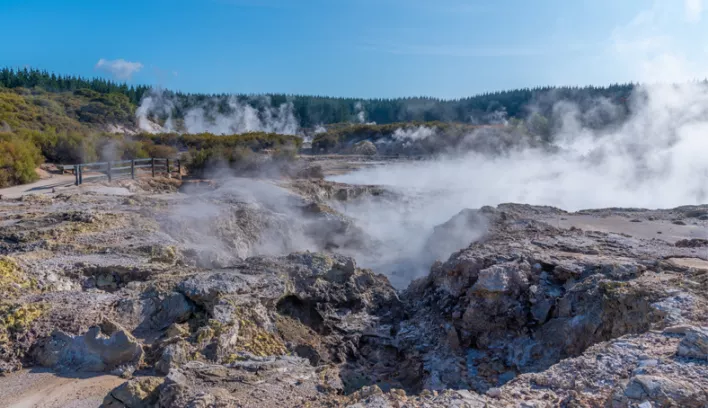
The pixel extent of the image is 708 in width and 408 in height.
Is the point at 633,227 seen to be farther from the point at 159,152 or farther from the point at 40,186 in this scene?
the point at 159,152

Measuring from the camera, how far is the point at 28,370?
4.13 m

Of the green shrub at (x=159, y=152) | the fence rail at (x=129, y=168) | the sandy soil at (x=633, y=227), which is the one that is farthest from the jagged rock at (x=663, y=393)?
the green shrub at (x=159, y=152)

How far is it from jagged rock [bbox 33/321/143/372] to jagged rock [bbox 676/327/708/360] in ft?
14.5

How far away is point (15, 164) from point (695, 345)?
14404mm

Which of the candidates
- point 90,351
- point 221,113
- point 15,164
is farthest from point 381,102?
point 90,351

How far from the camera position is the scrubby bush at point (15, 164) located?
12211 millimetres

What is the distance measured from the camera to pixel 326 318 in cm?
653

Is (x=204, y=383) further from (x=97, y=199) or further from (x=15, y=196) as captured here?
(x=15, y=196)

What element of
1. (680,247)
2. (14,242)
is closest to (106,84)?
(14,242)

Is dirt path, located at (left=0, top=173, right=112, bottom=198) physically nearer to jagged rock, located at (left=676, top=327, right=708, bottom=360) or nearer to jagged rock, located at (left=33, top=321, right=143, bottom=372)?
jagged rock, located at (left=33, top=321, right=143, bottom=372)

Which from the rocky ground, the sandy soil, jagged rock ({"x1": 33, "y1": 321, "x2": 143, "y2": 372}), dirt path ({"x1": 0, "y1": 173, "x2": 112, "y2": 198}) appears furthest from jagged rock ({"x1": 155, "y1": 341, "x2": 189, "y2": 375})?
dirt path ({"x1": 0, "y1": 173, "x2": 112, "y2": 198})

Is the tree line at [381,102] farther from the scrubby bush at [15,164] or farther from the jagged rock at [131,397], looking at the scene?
the jagged rock at [131,397]

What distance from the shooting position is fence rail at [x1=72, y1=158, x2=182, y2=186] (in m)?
13.5

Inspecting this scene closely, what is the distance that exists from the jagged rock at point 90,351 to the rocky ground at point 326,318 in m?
0.01
